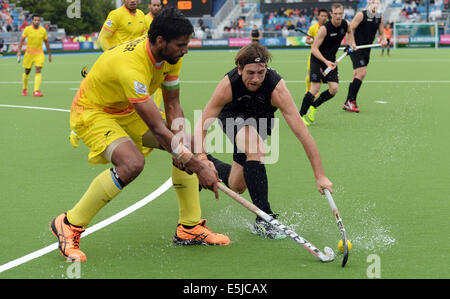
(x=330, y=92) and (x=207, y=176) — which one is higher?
(x=207, y=176)

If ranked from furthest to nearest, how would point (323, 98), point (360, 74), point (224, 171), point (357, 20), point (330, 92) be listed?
point (357, 20) < point (360, 74) < point (323, 98) < point (330, 92) < point (224, 171)

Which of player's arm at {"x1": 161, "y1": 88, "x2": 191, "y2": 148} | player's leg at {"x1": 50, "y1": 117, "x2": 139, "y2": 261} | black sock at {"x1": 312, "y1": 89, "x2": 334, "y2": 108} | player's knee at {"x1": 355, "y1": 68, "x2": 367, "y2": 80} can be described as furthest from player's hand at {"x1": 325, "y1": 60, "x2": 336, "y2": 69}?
player's leg at {"x1": 50, "y1": 117, "x2": 139, "y2": 261}

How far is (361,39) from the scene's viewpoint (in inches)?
485

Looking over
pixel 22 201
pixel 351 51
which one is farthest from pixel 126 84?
pixel 351 51

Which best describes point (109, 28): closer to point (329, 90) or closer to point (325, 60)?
point (325, 60)

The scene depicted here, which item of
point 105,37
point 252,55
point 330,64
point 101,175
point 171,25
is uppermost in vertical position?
point 171,25

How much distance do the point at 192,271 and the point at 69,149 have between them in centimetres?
507

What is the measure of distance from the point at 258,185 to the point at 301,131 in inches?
24.8

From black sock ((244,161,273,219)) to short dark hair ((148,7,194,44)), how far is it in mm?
1352

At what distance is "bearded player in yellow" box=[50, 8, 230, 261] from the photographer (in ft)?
14.1

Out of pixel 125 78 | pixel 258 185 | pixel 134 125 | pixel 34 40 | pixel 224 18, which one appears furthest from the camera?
pixel 224 18

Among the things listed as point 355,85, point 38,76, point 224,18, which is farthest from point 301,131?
point 224,18

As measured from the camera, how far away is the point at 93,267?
443cm

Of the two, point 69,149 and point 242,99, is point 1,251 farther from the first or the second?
point 69,149
